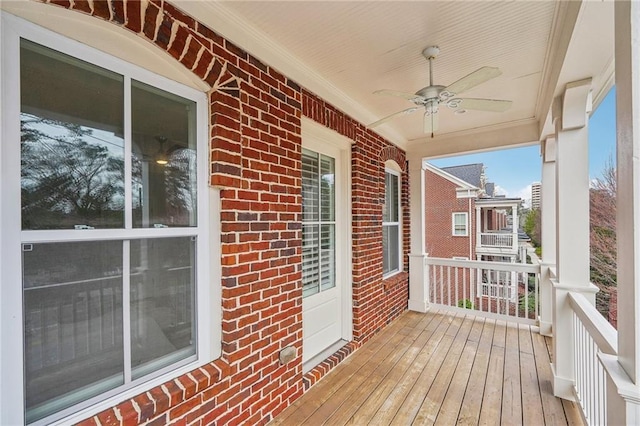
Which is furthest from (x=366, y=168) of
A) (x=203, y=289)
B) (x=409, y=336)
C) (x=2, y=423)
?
(x=2, y=423)

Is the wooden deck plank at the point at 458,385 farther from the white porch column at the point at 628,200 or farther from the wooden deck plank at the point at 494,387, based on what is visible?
the white porch column at the point at 628,200

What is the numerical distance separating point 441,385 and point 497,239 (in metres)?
11.1

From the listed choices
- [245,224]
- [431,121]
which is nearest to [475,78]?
[431,121]

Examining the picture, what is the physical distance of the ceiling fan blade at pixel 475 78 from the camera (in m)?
1.71

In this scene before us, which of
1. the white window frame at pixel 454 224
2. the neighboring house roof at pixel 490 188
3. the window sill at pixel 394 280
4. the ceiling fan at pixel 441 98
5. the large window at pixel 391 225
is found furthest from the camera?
the neighboring house roof at pixel 490 188

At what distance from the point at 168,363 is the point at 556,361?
2904 millimetres

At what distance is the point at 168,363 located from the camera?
5.28 ft

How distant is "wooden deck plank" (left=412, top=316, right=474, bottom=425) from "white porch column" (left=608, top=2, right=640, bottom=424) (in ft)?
4.31

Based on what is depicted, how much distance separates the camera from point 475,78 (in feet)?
5.98

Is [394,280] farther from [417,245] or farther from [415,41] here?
[415,41]

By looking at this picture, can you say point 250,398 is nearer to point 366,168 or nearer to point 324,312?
point 324,312

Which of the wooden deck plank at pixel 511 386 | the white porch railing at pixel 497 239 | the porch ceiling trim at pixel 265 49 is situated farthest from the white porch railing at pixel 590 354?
the white porch railing at pixel 497 239

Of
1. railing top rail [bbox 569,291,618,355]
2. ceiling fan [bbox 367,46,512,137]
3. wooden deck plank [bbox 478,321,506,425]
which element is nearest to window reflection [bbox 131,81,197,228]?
ceiling fan [bbox 367,46,512,137]

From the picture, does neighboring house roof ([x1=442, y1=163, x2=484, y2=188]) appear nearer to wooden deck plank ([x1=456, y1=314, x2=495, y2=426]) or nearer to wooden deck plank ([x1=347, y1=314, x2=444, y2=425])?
wooden deck plank ([x1=456, y1=314, x2=495, y2=426])
